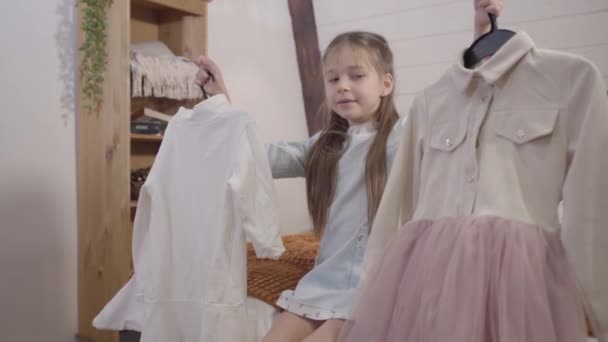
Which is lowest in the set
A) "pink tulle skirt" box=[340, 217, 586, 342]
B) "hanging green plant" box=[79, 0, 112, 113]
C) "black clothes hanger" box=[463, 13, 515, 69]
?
"pink tulle skirt" box=[340, 217, 586, 342]

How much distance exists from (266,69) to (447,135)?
2.45m

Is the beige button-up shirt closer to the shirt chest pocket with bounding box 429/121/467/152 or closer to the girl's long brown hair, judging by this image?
the shirt chest pocket with bounding box 429/121/467/152

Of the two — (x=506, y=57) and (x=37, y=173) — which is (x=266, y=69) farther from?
(x=506, y=57)

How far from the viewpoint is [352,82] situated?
1479mm

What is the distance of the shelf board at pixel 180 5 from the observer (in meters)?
2.34

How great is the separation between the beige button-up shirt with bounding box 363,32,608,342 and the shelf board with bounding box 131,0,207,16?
1.63 m

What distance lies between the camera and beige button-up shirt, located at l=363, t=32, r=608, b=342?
0.88m

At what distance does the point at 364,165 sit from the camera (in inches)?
56.7

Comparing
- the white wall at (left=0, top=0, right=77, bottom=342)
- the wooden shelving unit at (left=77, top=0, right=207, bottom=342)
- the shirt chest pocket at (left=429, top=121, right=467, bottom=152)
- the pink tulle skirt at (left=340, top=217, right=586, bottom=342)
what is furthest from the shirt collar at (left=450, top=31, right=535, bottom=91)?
the white wall at (left=0, top=0, right=77, bottom=342)

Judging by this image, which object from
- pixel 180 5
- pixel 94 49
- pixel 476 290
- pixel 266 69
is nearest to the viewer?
pixel 476 290

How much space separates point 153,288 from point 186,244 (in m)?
0.17

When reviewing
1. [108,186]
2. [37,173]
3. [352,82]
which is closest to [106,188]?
[108,186]

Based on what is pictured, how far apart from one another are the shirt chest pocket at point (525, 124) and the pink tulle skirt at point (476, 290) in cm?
17

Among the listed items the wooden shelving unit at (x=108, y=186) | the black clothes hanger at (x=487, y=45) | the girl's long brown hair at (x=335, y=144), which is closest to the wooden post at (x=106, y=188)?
the wooden shelving unit at (x=108, y=186)
